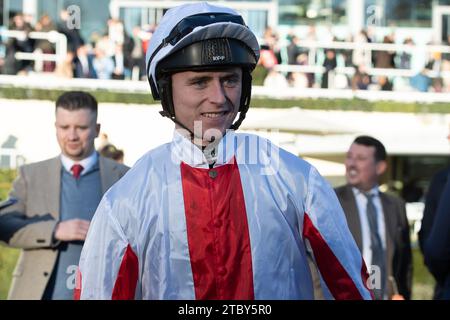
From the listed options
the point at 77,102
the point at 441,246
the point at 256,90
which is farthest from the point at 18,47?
the point at 441,246

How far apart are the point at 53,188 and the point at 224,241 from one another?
7.30ft

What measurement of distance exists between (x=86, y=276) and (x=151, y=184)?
0.98ft

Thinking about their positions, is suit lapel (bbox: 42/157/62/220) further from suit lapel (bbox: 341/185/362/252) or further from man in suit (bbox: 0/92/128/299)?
suit lapel (bbox: 341/185/362/252)

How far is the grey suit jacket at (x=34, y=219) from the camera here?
475 centimetres

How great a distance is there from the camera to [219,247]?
110 inches

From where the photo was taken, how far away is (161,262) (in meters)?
2.83

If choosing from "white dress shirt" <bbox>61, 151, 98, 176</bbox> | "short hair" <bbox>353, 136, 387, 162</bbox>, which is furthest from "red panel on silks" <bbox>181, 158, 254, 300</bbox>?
"short hair" <bbox>353, 136, 387, 162</bbox>

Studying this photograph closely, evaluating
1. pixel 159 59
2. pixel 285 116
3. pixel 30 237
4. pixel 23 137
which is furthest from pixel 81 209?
pixel 23 137

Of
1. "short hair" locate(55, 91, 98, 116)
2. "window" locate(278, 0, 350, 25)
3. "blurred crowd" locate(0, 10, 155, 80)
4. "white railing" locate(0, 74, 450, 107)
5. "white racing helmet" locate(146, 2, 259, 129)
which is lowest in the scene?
"short hair" locate(55, 91, 98, 116)

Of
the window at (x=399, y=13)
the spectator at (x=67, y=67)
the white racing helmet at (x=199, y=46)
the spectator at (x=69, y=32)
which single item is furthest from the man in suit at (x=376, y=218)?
the window at (x=399, y=13)

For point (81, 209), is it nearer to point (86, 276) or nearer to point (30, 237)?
point (30, 237)

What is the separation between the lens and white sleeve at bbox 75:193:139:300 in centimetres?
281

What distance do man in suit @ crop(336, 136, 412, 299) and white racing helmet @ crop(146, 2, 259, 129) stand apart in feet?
10.5

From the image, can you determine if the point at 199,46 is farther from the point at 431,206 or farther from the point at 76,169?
the point at 431,206
